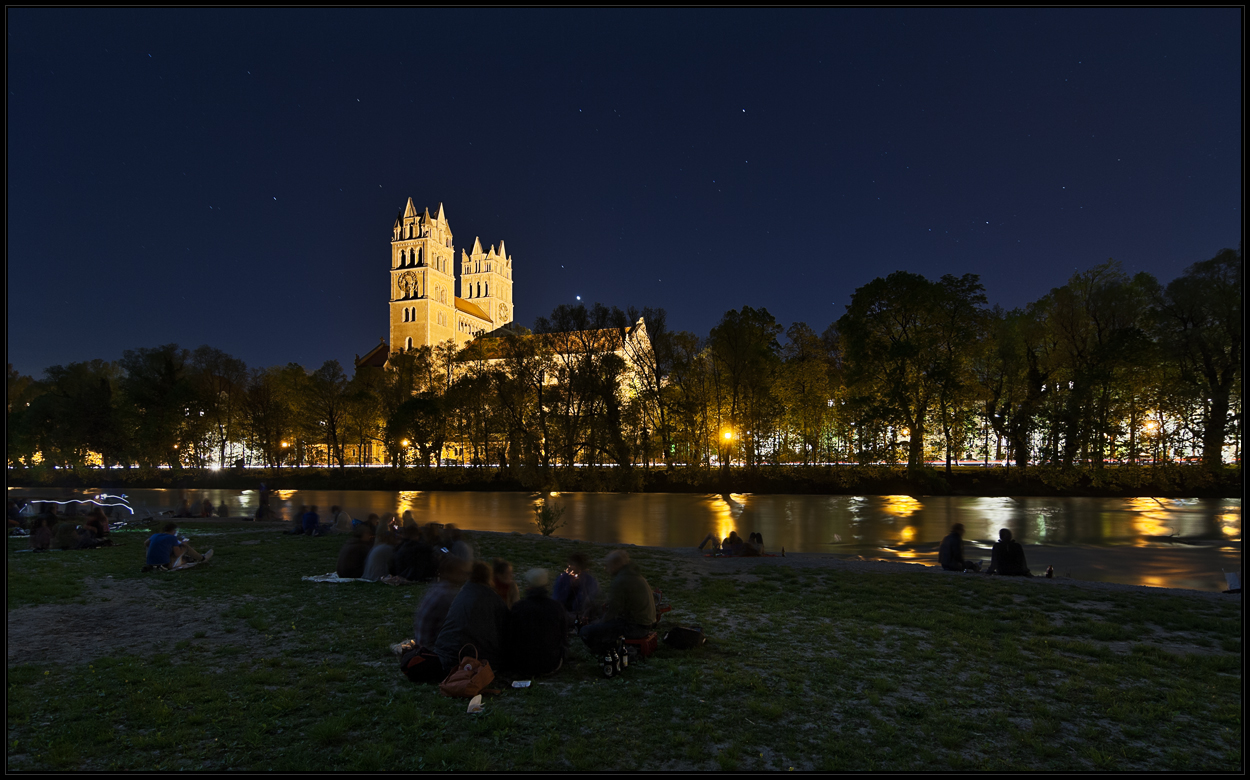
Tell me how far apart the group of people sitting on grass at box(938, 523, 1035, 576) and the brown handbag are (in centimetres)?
1179

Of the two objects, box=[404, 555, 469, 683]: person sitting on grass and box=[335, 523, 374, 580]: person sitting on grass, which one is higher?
box=[404, 555, 469, 683]: person sitting on grass

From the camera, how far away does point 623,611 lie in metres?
8.52

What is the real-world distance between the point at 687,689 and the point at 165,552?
12.7 m

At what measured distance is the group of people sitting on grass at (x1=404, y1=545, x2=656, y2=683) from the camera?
7230 mm

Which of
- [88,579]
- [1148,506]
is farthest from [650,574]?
[1148,506]

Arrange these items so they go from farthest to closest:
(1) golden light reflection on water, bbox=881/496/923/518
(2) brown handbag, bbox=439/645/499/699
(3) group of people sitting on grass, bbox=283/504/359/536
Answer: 1. (1) golden light reflection on water, bbox=881/496/923/518
2. (3) group of people sitting on grass, bbox=283/504/359/536
3. (2) brown handbag, bbox=439/645/499/699

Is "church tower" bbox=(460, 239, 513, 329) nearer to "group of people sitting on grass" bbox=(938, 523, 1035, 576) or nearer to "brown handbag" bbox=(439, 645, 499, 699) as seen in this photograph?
"group of people sitting on grass" bbox=(938, 523, 1035, 576)

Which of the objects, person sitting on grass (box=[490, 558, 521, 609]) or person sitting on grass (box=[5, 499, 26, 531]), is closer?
person sitting on grass (box=[490, 558, 521, 609])

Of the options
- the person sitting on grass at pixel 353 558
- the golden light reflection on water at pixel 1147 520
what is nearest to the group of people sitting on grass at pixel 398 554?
the person sitting on grass at pixel 353 558

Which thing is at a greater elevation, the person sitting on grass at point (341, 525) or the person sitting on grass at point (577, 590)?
the person sitting on grass at point (577, 590)

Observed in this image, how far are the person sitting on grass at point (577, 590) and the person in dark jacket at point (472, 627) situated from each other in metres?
2.06

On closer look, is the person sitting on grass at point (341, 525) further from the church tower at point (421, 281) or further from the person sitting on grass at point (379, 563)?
the church tower at point (421, 281)

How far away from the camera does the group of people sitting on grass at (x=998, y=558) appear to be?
14.4m

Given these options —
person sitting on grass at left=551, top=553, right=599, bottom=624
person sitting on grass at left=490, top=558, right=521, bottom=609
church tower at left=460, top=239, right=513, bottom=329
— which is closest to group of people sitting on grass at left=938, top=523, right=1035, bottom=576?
person sitting on grass at left=551, top=553, right=599, bottom=624
